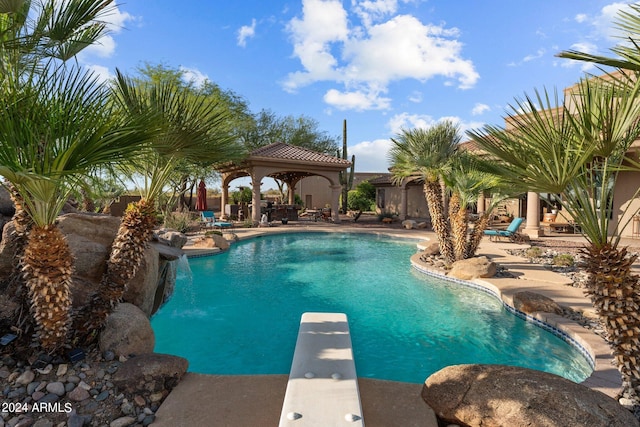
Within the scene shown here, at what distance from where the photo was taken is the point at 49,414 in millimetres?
3105

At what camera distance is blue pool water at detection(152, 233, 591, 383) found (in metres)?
5.18

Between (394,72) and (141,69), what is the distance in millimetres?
19354

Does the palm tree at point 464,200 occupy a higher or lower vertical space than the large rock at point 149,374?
higher

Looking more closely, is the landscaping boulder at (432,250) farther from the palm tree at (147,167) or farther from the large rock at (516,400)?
the palm tree at (147,167)

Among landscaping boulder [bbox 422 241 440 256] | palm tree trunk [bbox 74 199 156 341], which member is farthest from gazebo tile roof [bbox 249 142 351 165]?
palm tree trunk [bbox 74 199 156 341]

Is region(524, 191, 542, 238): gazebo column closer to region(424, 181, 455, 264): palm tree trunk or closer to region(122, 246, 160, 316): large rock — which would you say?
region(424, 181, 455, 264): palm tree trunk

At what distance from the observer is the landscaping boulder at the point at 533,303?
6.45m

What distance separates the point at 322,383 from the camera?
3062 mm

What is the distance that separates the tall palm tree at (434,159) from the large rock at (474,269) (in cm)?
165

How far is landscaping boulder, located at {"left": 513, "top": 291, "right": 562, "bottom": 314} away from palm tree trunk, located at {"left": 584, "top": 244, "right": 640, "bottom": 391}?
349 cm

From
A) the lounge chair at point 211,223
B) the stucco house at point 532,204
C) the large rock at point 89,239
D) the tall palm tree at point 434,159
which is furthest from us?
the lounge chair at point 211,223

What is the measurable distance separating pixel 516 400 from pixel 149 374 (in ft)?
11.2

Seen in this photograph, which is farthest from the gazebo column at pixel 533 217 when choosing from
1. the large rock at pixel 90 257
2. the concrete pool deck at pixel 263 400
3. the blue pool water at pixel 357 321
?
the large rock at pixel 90 257

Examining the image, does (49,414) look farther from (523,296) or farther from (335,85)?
(335,85)
